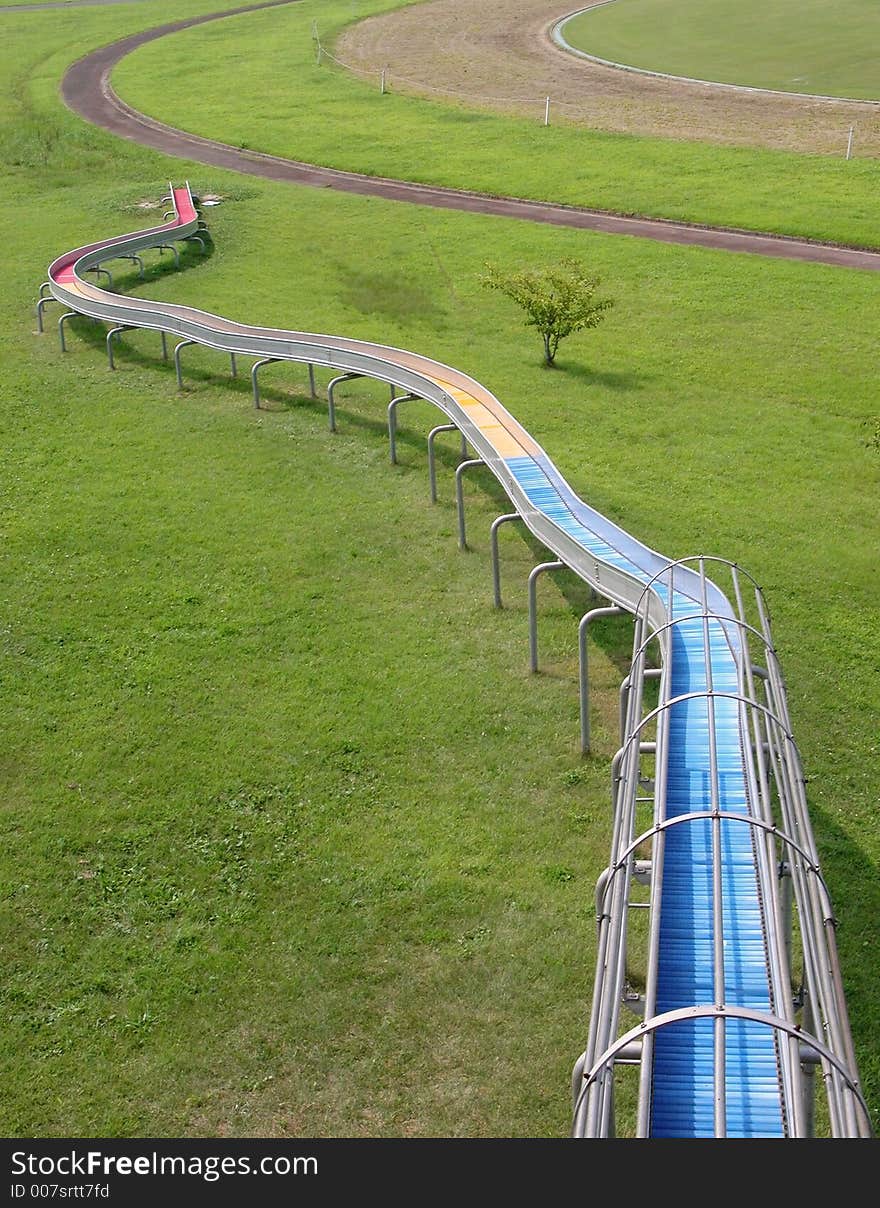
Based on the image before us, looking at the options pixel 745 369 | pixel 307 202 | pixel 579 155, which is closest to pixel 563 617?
pixel 745 369

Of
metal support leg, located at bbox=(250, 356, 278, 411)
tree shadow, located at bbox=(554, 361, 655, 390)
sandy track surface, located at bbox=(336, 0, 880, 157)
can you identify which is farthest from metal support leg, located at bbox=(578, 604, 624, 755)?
sandy track surface, located at bbox=(336, 0, 880, 157)

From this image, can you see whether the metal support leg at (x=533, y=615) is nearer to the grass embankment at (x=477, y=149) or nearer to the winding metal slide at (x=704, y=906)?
the winding metal slide at (x=704, y=906)

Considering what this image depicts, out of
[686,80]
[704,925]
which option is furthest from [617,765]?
[686,80]

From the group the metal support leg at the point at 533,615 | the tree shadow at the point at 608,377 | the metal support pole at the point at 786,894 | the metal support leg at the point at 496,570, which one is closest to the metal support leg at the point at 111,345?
the tree shadow at the point at 608,377

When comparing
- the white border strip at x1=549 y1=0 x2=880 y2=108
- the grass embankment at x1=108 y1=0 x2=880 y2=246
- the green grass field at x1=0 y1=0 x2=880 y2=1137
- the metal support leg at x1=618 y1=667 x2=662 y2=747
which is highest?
the white border strip at x1=549 y1=0 x2=880 y2=108

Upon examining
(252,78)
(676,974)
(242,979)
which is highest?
(252,78)

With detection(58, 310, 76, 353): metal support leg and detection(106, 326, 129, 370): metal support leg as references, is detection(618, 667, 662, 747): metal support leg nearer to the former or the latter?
detection(106, 326, 129, 370): metal support leg

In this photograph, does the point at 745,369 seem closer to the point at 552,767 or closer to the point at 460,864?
the point at 552,767
